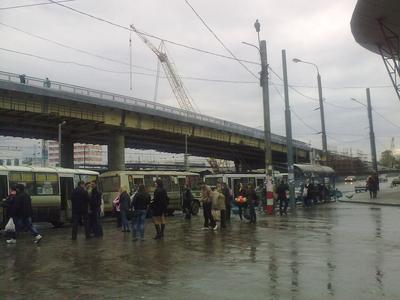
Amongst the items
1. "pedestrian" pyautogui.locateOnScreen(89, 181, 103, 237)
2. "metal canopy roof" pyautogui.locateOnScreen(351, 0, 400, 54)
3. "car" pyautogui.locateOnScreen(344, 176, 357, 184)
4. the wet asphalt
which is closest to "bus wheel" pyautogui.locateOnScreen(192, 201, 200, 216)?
the wet asphalt

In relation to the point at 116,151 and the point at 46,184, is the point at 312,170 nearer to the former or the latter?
the point at 46,184

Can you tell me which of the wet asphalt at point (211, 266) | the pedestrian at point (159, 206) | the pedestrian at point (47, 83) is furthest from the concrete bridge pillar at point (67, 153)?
the pedestrian at point (159, 206)

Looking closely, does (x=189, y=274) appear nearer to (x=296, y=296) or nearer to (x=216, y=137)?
(x=296, y=296)

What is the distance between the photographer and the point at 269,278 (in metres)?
9.06

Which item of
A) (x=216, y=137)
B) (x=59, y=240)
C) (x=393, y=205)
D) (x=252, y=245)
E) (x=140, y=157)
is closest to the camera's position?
(x=252, y=245)

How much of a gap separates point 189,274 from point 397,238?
24.3 ft

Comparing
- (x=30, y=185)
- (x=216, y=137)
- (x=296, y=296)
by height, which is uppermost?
(x=216, y=137)

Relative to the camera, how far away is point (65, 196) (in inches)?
894

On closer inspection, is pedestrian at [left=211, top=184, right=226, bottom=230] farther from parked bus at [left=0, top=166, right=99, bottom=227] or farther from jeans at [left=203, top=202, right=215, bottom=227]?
parked bus at [left=0, top=166, right=99, bottom=227]

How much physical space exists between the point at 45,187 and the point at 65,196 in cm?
117

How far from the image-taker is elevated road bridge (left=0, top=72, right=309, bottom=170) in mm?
43406

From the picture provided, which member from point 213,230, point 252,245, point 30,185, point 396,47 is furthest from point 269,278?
point 396,47

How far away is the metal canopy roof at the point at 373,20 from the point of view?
93.3 feet

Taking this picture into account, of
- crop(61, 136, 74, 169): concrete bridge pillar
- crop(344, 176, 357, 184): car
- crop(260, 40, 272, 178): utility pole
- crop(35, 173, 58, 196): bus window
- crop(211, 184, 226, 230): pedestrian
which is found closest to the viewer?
crop(211, 184, 226, 230): pedestrian
